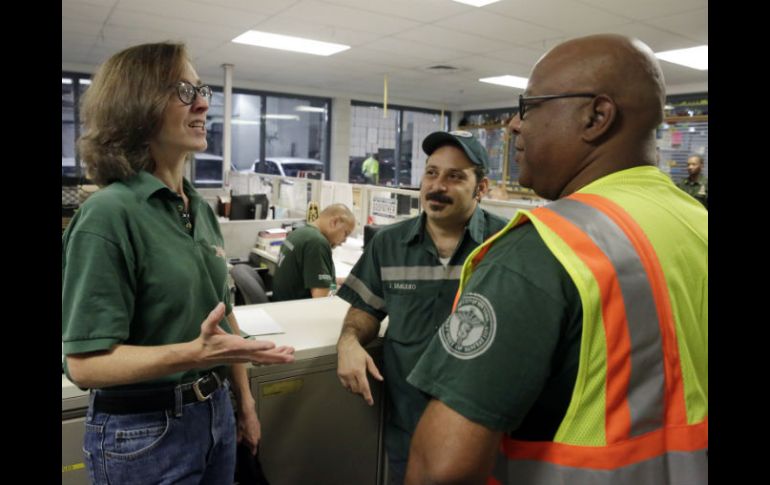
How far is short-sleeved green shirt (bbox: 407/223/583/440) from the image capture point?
0.64 m

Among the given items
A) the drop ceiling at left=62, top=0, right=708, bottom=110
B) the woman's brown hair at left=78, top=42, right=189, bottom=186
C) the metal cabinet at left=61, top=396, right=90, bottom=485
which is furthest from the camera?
the drop ceiling at left=62, top=0, right=708, bottom=110

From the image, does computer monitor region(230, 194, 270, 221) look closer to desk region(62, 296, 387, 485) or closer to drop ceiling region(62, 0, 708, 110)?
drop ceiling region(62, 0, 708, 110)

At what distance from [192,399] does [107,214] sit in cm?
38

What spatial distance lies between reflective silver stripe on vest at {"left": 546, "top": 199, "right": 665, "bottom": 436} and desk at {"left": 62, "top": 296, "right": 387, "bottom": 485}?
102cm

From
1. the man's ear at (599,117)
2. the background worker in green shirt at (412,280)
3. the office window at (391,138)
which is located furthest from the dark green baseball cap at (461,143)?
the office window at (391,138)

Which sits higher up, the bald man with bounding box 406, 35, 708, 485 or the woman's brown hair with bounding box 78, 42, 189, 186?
the woman's brown hair with bounding box 78, 42, 189, 186

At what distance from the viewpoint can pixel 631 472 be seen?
0.65 m

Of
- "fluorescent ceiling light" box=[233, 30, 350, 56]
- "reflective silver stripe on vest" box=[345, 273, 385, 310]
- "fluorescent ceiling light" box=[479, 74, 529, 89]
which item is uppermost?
"fluorescent ceiling light" box=[479, 74, 529, 89]

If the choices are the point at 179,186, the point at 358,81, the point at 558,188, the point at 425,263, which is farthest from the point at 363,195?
the point at 358,81

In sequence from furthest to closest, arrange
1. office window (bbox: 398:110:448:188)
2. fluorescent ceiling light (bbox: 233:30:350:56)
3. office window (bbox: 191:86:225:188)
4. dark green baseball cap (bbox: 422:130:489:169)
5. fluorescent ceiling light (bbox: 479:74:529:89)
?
office window (bbox: 398:110:448:188) < office window (bbox: 191:86:225:188) < fluorescent ceiling light (bbox: 479:74:529:89) < fluorescent ceiling light (bbox: 233:30:350:56) < dark green baseball cap (bbox: 422:130:489:169)

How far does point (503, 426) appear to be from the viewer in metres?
0.66

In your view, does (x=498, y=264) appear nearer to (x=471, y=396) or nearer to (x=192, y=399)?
(x=471, y=396)

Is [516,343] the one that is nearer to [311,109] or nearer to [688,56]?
[688,56]

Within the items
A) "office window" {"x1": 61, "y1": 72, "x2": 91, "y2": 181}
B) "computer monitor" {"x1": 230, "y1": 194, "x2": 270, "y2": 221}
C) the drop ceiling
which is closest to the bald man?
the drop ceiling
